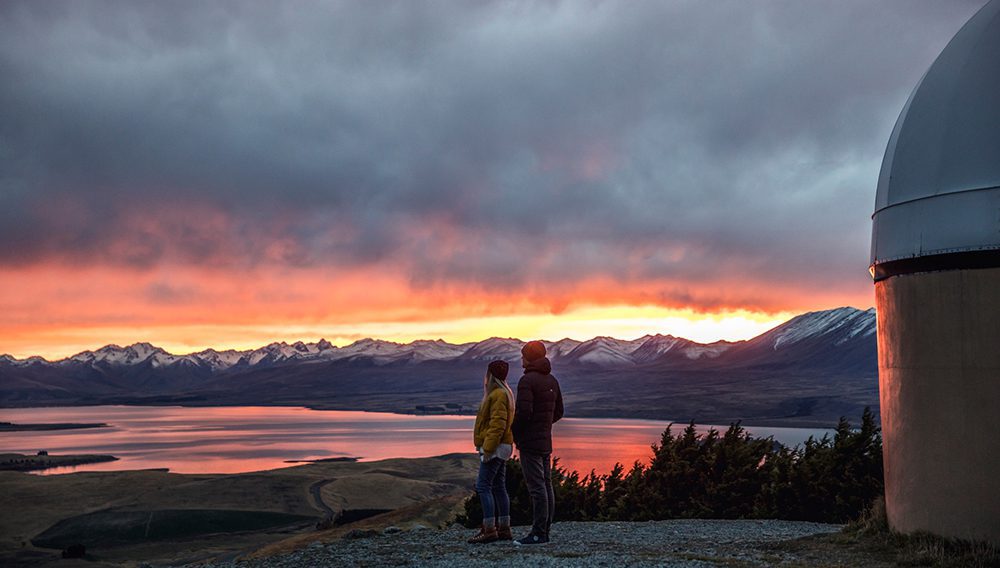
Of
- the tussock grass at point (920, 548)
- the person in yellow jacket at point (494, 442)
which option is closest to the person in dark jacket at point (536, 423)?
the person in yellow jacket at point (494, 442)

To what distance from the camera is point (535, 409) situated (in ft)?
33.1

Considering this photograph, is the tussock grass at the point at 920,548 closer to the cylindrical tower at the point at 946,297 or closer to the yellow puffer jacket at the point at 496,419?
the cylindrical tower at the point at 946,297

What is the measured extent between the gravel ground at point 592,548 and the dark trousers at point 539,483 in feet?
1.01

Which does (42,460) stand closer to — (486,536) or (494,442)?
(486,536)

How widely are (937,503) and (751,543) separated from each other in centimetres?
231

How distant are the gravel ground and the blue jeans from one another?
1.16ft

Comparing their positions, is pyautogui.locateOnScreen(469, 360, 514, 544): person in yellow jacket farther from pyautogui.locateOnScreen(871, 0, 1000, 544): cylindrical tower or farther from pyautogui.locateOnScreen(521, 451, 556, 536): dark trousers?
pyautogui.locateOnScreen(871, 0, 1000, 544): cylindrical tower

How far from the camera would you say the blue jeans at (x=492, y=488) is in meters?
9.95

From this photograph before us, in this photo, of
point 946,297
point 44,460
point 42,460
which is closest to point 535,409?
point 946,297

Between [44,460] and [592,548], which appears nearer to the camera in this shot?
[592,548]

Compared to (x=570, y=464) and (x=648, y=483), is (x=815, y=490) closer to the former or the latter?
(x=648, y=483)

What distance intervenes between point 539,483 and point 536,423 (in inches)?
30.2

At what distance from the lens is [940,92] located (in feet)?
32.0

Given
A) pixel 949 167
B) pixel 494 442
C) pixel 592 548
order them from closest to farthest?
pixel 949 167 < pixel 494 442 < pixel 592 548
